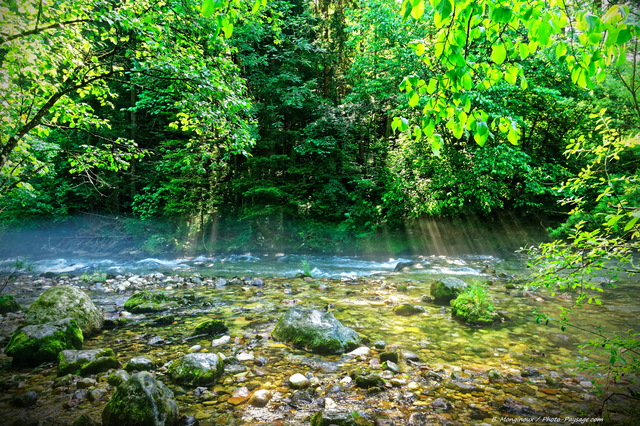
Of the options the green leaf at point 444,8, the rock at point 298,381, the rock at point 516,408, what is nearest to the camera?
the green leaf at point 444,8

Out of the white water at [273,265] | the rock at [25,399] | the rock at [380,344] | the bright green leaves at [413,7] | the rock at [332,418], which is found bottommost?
the white water at [273,265]

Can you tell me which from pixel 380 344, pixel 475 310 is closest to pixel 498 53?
pixel 380 344

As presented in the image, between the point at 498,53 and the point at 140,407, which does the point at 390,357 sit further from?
the point at 498,53

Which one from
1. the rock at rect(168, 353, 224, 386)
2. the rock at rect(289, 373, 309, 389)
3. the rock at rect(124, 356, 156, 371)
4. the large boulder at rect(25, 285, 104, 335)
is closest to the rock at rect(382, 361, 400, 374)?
the rock at rect(289, 373, 309, 389)

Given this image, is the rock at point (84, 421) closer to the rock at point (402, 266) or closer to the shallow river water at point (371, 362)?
the shallow river water at point (371, 362)

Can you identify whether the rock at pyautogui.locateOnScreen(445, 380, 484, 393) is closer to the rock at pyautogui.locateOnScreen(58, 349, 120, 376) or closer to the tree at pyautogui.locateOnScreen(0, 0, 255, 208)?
the rock at pyautogui.locateOnScreen(58, 349, 120, 376)

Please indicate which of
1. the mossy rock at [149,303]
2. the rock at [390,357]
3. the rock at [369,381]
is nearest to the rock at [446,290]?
the rock at [390,357]

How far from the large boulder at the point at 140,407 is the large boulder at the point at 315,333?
214 centimetres

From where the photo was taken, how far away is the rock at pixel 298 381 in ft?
Answer: 12.1

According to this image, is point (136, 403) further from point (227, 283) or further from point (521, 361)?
point (227, 283)

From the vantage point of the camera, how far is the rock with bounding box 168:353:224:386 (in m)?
3.78

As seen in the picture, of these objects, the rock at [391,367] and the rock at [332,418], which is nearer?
the rock at [332,418]

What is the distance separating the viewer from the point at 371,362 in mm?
4297

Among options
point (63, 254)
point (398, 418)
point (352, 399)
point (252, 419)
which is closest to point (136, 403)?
point (252, 419)
